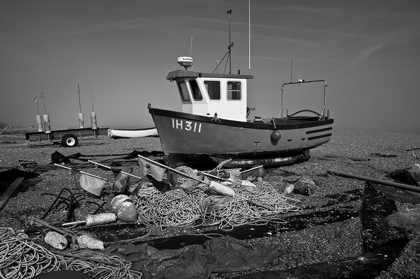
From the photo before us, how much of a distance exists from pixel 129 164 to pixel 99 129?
1214cm

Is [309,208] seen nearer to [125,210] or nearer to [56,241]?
[125,210]

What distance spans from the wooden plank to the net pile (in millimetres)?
2905

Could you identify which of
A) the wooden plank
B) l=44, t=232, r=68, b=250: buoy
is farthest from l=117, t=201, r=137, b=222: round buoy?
the wooden plank

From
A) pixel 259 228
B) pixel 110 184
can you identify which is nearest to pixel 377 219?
pixel 259 228

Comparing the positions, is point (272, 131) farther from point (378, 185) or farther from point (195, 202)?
point (195, 202)

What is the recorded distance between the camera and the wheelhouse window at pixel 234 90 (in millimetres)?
8875

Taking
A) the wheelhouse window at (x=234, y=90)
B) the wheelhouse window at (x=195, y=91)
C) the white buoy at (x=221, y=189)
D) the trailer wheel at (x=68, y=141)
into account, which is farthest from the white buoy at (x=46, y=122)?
the white buoy at (x=221, y=189)

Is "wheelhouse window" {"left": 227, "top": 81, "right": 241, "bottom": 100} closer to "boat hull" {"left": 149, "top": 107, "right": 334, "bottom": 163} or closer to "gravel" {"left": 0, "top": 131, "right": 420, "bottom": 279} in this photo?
"boat hull" {"left": 149, "top": 107, "right": 334, "bottom": 163}

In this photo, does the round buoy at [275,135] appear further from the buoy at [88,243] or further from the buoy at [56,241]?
the buoy at [56,241]

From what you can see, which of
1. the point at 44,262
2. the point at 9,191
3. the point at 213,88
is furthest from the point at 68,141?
the point at 44,262

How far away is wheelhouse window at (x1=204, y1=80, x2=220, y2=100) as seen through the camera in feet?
28.5

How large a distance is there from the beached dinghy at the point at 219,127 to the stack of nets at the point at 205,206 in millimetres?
2026

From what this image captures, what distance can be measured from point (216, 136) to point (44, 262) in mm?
5358

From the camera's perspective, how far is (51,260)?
3340 millimetres
